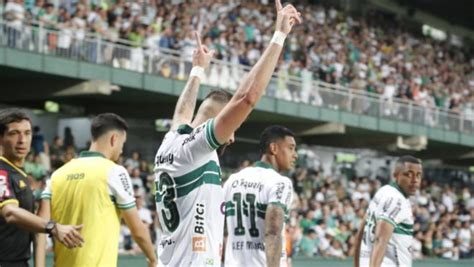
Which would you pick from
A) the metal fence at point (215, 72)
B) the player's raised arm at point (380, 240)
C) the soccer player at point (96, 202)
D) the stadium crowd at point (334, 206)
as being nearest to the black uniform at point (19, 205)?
the soccer player at point (96, 202)

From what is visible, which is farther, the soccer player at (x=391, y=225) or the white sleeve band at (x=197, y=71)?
the soccer player at (x=391, y=225)

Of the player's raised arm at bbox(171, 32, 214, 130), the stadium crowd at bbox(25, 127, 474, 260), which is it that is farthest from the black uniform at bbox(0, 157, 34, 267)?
the stadium crowd at bbox(25, 127, 474, 260)

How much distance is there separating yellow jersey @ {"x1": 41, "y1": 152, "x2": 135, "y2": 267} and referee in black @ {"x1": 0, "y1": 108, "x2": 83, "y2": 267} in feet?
0.66

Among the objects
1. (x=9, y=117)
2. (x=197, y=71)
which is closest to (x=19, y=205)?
(x=9, y=117)

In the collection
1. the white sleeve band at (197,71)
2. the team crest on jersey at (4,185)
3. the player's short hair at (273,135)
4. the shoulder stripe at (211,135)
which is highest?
the white sleeve band at (197,71)

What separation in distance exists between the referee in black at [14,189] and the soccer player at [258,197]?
74.1 inches

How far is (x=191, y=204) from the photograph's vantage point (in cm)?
611

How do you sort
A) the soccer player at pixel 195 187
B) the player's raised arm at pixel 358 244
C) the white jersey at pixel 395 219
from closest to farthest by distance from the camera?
the soccer player at pixel 195 187 → the white jersey at pixel 395 219 → the player's raised arm at pixel 358 244

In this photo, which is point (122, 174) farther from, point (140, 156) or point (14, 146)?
point (140, 156)

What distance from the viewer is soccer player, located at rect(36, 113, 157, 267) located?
672 cm

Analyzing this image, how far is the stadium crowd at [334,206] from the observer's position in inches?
775

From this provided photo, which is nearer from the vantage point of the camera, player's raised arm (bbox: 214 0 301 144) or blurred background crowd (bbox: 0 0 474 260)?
player's raised arm (bbox: 214 0 301 144)

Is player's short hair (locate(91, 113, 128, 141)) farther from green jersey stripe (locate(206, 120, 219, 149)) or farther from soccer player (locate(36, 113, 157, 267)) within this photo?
green jersey stripe (locate(206, 120, 219, 149))

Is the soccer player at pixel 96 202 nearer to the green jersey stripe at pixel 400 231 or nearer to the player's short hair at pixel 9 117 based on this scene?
the player's short hair at pixel 9 117
